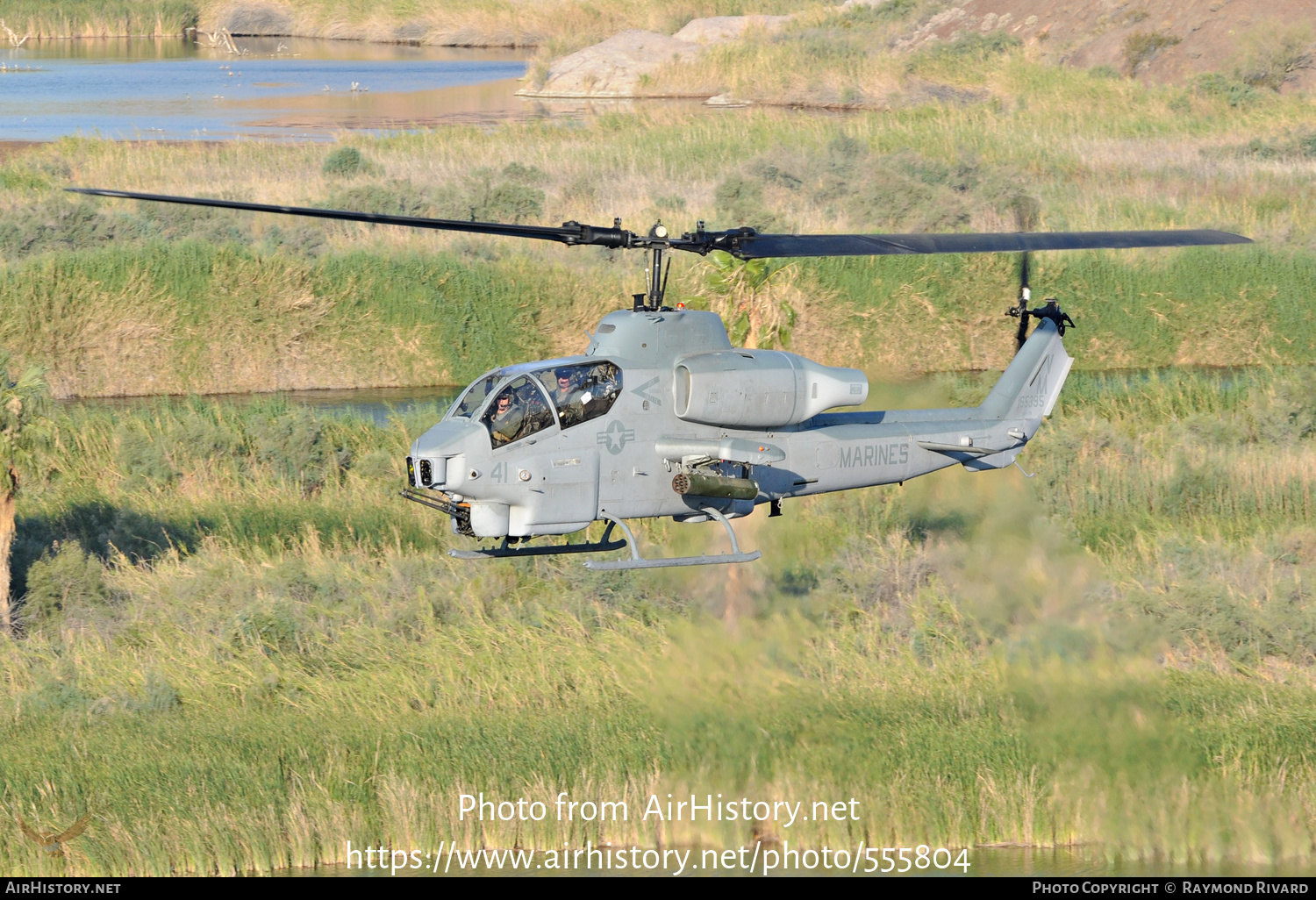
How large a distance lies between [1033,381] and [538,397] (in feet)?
19.3

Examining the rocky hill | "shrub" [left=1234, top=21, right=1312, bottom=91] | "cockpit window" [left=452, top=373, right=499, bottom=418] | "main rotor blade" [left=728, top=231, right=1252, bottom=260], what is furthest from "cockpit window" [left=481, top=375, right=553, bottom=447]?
the rocky hill

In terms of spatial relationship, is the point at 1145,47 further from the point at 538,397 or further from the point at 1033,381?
the point at 538,397

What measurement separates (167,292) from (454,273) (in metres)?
5.31

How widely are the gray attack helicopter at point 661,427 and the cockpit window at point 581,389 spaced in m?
0.01

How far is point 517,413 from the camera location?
45.6ft

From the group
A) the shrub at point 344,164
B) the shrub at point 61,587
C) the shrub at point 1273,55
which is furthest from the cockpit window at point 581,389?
the shrub at point 1273,55

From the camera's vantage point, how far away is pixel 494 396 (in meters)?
13.9

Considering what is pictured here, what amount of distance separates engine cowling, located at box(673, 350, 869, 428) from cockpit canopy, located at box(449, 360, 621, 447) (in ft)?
2.28

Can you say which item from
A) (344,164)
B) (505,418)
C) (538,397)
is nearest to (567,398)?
(538,397)

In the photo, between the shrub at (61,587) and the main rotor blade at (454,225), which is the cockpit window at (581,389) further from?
the shrub at (61,587)

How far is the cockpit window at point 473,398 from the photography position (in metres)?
14.1

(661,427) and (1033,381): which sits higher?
(1033,381)

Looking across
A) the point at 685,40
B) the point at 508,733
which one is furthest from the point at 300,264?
→ the point at 685,40

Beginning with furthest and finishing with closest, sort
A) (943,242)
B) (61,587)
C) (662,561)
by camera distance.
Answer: (61,587), (943,242), (662,561)
